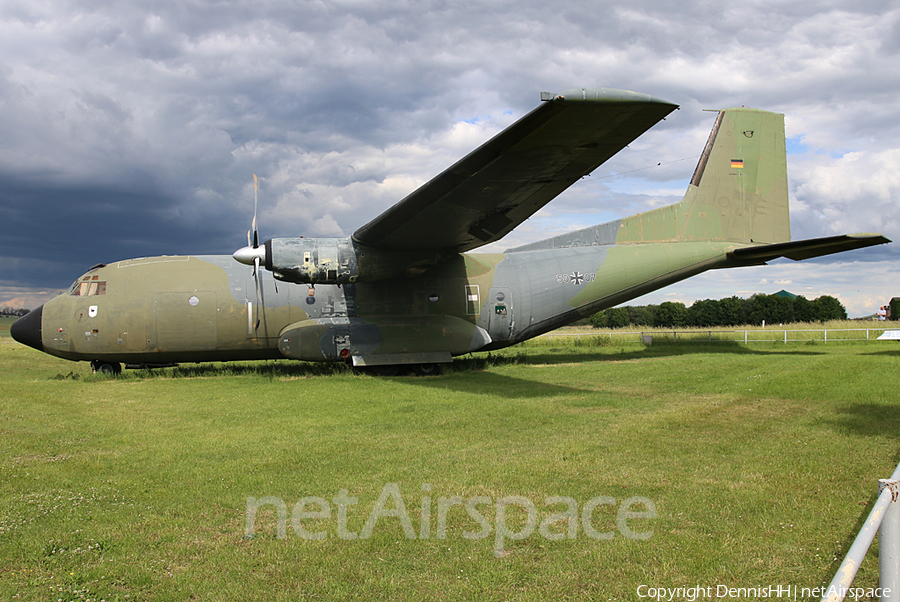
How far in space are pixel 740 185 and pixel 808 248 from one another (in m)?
3.53

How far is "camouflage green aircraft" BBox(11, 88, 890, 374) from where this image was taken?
43.2ft

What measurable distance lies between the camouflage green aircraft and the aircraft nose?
4 cm

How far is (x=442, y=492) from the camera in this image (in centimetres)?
567

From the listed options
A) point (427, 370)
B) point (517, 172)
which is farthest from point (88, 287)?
point (517, 172)

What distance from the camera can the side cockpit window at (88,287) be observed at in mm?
16328

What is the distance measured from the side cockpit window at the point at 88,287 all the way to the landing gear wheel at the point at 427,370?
9528mm

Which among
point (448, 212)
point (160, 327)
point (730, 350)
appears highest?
point (448, 212)

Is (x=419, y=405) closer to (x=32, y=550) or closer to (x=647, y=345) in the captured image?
(x=32, y=550)

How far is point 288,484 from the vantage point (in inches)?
239

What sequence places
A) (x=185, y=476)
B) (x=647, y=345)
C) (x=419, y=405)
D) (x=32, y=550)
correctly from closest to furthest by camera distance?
1. (x=32, y=550)
2. (x=185, y=476)
3. (x=419, y=405)
4. (x=647, y=345)

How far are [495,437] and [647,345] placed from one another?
20.3 m

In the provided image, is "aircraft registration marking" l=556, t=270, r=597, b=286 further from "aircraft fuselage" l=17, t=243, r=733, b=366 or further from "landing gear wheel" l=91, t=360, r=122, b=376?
"landing gear wheel" l=91, t=360, r=122, b=376

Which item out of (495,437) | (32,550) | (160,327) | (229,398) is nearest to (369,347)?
(229,398)

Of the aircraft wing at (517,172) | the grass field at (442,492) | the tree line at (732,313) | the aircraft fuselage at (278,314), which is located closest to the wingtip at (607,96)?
the aircraft wing at (517,172)
